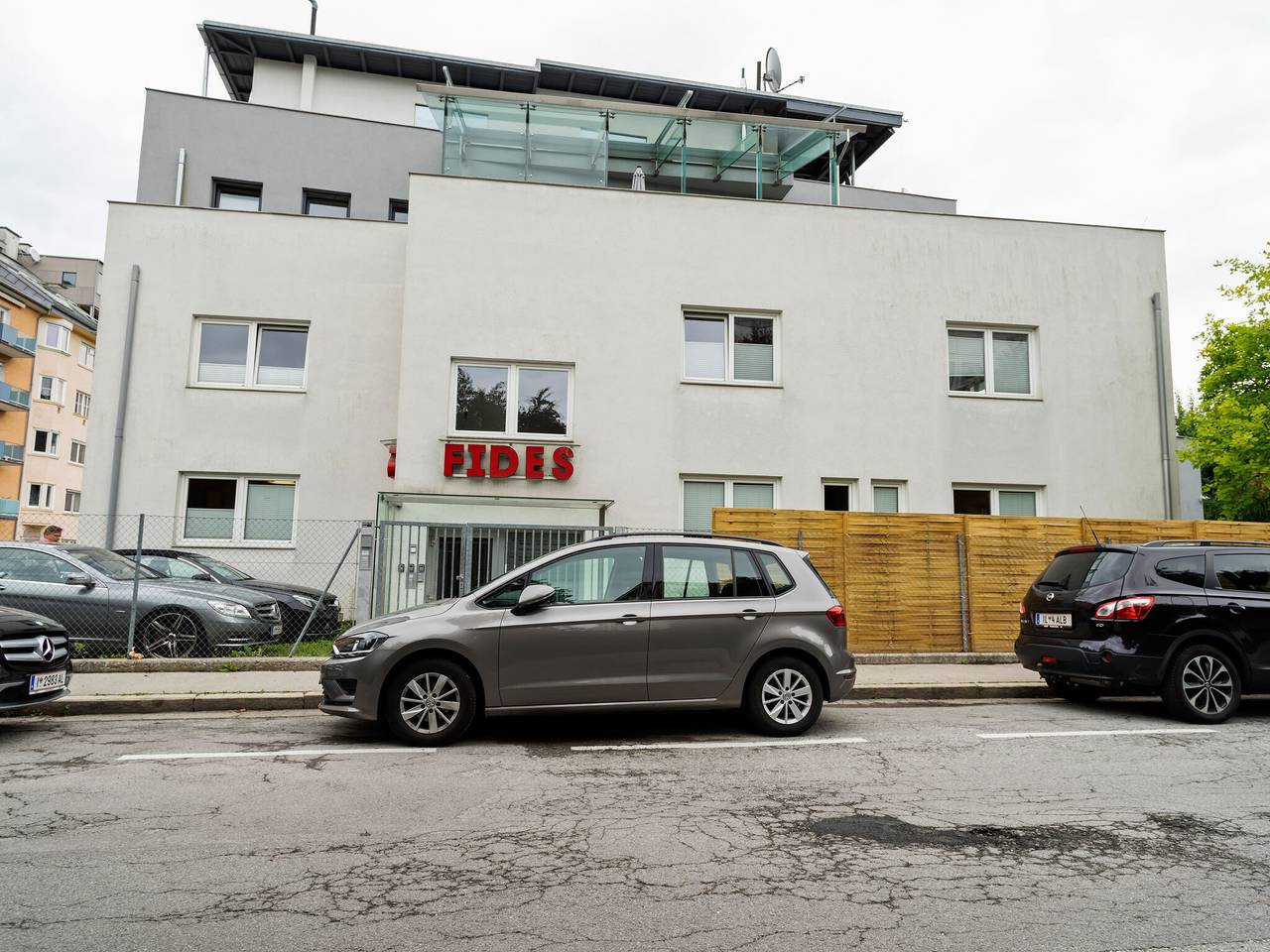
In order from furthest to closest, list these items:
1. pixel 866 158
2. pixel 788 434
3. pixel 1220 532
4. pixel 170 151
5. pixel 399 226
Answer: pixel 866 158 → pixel 170 151 → pixel 399 226 → pixel 788 434 → pixel 1220 532

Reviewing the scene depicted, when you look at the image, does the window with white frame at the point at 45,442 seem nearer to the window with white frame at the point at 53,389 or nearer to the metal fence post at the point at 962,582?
the window with white frame at the point at 53,389

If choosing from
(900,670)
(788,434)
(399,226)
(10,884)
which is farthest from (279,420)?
(10,884)

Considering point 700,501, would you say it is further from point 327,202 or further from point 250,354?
point 327,202

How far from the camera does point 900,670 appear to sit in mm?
11242

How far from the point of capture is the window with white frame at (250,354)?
50.0ft

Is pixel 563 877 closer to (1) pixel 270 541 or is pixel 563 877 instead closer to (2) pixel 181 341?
(1) pixel 270 541

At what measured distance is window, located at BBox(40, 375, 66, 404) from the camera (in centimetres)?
4819

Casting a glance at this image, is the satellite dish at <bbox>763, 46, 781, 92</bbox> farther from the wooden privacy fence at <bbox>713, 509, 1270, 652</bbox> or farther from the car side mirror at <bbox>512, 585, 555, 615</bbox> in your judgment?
the car side mirror at <bbox>512, 585, 555, 615</bbox>

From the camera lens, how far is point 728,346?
1495 cm

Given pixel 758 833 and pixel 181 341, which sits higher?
pixel 181 341

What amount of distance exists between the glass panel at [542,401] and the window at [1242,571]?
916 cm

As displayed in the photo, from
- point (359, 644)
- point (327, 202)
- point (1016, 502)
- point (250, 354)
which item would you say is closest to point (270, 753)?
point (359, 644)

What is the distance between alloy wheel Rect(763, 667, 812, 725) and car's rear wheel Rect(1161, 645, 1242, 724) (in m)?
3.69

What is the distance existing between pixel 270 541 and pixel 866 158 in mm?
21608
